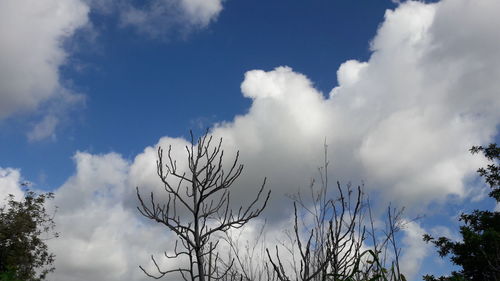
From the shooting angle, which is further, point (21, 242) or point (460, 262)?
point (21, 242)

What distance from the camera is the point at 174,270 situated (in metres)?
3.97

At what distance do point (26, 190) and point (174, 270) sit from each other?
98.4ft

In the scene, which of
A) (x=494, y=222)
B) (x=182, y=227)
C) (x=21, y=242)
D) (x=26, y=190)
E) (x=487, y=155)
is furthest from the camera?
(x=26, y=190)

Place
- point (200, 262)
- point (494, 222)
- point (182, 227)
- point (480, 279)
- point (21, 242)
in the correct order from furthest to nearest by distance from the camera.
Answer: point (21, 242) → point (494, 222) → point (480, 279) → point (182, 227) → point (200, 262)

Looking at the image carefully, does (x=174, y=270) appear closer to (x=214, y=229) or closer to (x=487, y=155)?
(x=214, y=229)

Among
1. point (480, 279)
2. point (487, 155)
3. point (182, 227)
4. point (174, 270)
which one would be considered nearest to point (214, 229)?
point (182, 227)

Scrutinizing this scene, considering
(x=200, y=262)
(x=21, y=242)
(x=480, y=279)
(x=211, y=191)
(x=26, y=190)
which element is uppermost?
(x=26, y=190)

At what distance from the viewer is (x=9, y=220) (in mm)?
27469

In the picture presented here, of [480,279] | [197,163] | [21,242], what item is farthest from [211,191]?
[21,242]

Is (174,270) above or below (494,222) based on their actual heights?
below

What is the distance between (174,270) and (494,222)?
13.6 metres

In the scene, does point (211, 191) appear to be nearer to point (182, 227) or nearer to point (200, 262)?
point (182, 227)

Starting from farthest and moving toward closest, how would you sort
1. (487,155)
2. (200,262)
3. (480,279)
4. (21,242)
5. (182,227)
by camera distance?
(21,242) → (487,155) → (480,279) → (182,227) → (200,262)

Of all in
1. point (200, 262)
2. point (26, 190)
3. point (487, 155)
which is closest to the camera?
point (200, 262)
